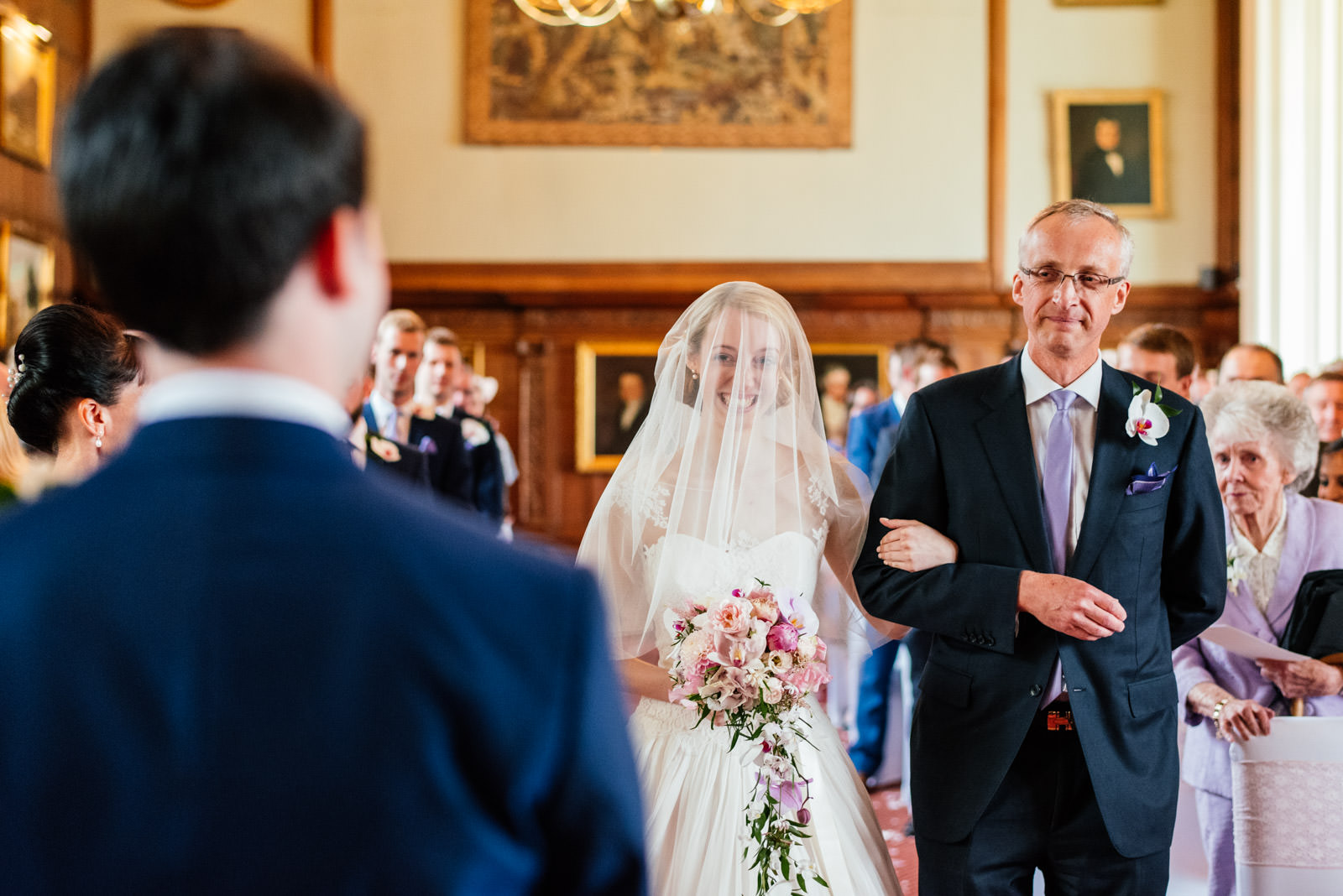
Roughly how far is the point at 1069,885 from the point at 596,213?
9.96m

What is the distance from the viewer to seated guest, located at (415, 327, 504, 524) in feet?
21.2

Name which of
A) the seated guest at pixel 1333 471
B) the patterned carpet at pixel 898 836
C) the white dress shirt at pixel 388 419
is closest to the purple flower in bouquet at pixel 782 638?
the patterned carpet at pixel 898 836

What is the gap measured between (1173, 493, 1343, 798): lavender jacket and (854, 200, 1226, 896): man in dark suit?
0.63 metres

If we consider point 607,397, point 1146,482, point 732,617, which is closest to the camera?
point 1146,482

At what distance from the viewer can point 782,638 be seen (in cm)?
277

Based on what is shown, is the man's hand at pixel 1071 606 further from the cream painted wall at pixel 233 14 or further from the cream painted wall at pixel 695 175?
the cream painted wall at pixel 233 14

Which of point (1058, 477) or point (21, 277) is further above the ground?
point (21, 277)

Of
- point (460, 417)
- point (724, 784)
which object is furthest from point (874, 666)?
point (724, 784)

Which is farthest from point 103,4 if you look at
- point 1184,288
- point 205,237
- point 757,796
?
point 205,237

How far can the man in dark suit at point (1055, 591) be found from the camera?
2.62m

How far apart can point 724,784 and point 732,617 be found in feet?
1.91

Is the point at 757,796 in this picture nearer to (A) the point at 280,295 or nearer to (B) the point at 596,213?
(A) the point at 280,295

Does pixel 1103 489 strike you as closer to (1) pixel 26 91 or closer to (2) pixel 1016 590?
(2) pixel 1016 590

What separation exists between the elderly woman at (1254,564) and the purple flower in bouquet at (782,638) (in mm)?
1218
